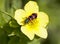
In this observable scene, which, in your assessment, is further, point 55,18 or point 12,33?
point 55,18

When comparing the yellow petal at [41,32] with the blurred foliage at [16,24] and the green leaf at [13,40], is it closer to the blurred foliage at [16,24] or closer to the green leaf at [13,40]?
the blurred foliage at [16,24]

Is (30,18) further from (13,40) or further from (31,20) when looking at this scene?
(13,40)

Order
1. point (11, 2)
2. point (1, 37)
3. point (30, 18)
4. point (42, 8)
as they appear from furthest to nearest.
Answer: point (42, 8)
point (11, 2)
point (1, 37)
point (30, 18)

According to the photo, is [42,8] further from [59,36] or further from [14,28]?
[14,28]

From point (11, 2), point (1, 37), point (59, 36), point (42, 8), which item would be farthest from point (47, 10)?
point (1, 37)

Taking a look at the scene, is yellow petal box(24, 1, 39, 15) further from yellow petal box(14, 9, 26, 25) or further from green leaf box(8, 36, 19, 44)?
green leaf box(8, 36, 19, 44)

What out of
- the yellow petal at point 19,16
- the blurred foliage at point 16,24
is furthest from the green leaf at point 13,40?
the yellow petal at point 19,16
